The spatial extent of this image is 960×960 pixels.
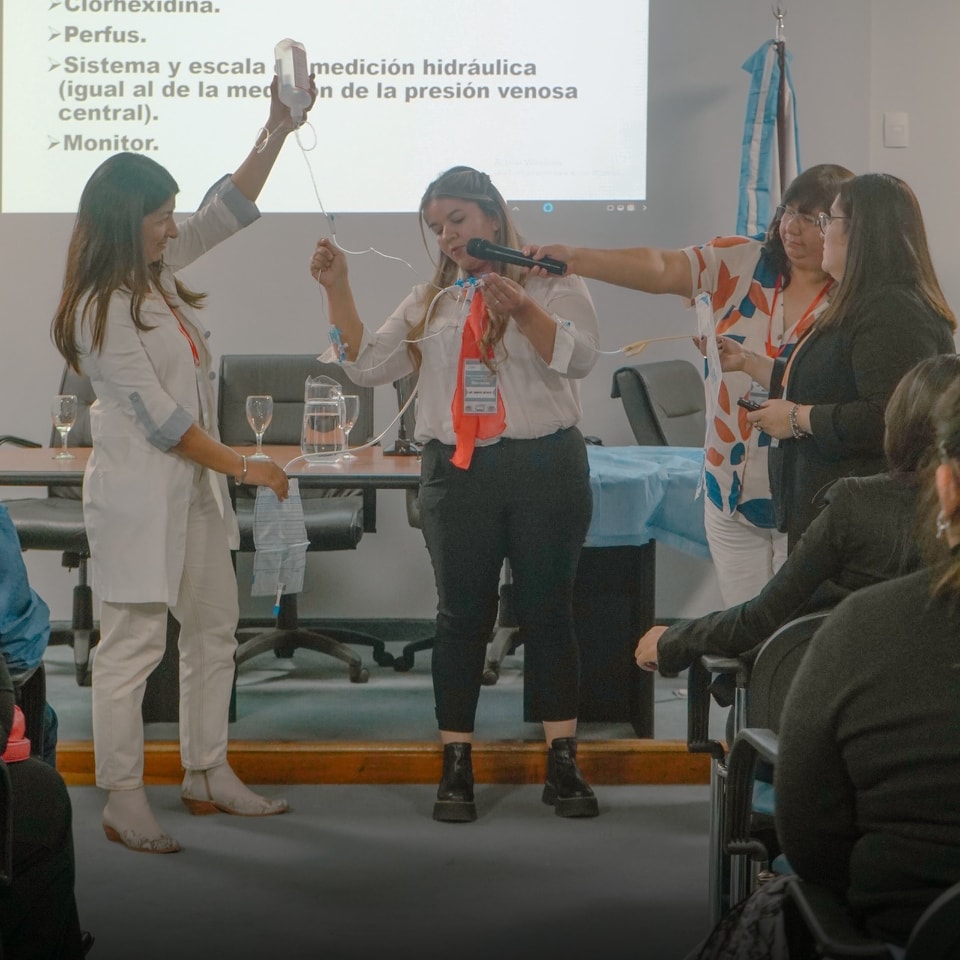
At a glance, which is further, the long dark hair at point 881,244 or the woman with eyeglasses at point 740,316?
the woman with eyeglasses at point 740,316

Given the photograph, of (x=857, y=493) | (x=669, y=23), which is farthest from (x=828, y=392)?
(x=669, y=23)

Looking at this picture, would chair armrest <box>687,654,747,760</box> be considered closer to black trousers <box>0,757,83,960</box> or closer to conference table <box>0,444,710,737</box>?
black trousers <box>0,757,83,960</box>

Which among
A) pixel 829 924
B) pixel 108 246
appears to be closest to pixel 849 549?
pixel 829 924

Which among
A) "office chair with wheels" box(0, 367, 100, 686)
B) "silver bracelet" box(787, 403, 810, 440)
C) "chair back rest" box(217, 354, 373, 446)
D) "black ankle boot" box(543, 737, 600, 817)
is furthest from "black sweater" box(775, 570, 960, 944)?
"chair back rest" box(217, 354, 373, 446)

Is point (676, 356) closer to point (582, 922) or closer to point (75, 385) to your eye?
point (75, 385)

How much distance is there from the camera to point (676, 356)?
483 cm

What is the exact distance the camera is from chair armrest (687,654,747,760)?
6.08 ft

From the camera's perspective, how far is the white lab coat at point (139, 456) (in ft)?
8.13

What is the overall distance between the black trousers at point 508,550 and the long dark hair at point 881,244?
2.32ft

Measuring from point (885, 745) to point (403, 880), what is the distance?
150cm

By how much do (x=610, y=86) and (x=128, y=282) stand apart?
8.81ft

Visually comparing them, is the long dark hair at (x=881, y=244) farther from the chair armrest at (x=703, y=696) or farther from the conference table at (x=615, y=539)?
the conference table at (x=615, y=539)

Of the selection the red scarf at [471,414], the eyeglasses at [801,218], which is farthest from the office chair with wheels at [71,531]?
the eyeglasses at [801,218]

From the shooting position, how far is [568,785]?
9.13 feet
